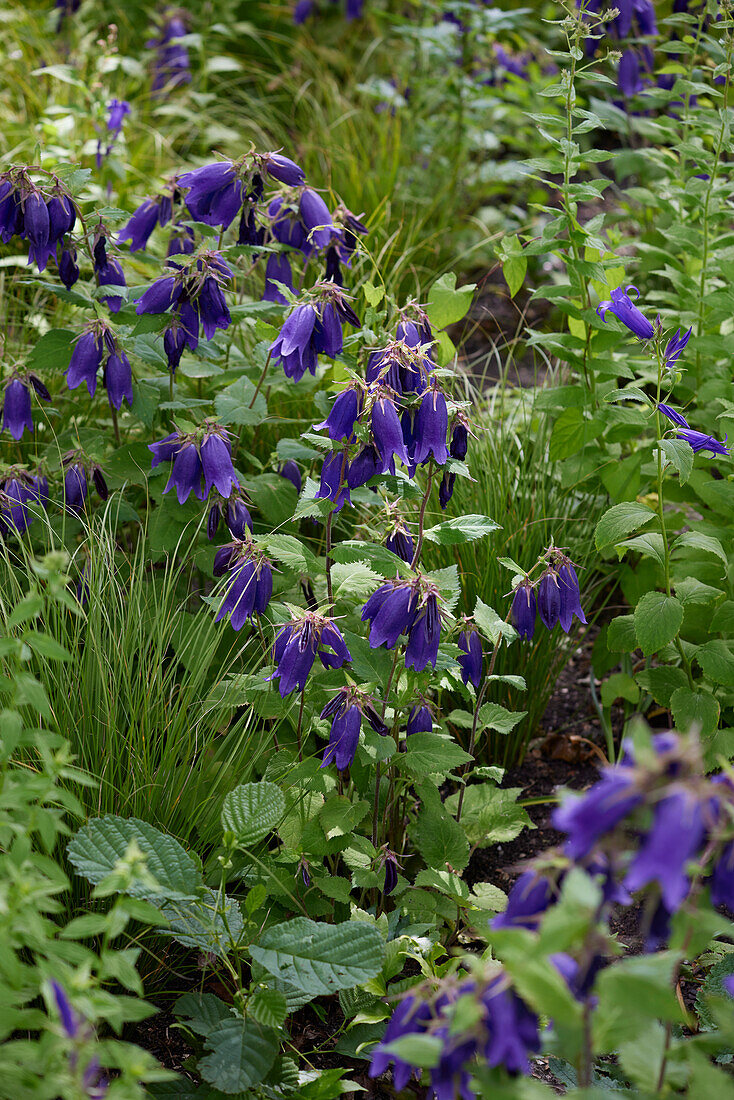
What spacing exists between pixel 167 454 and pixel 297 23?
4258 millimetres

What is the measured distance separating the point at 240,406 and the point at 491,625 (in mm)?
871

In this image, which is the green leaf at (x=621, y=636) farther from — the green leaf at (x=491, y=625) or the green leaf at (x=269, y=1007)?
the green leaf at (x=269, y=1007)

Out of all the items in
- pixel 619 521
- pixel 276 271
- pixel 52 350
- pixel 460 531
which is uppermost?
pixel 276 271

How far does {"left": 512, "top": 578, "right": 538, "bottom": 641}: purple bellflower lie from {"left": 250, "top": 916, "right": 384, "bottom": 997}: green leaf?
25.9 inches

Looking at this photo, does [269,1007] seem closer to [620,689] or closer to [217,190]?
[620,689]

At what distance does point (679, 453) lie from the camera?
194 cm

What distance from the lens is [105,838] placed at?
1608 millimetres

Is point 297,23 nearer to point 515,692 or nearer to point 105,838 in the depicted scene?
point 515,692

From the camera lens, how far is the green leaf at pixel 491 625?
1910mm

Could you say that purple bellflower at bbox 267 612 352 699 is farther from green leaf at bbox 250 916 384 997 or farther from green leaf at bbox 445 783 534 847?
green leaf at bbox 445 783 534 847

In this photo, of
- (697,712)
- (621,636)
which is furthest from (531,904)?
(621,636)

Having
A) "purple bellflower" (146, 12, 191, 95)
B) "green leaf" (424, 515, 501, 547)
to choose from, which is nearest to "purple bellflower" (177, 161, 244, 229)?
"green leaf" (424, 515, 501, 547)

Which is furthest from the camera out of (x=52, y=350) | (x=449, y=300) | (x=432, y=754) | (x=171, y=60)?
(x=171, y=60)

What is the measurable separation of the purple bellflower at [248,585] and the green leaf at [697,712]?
1.00 metres
